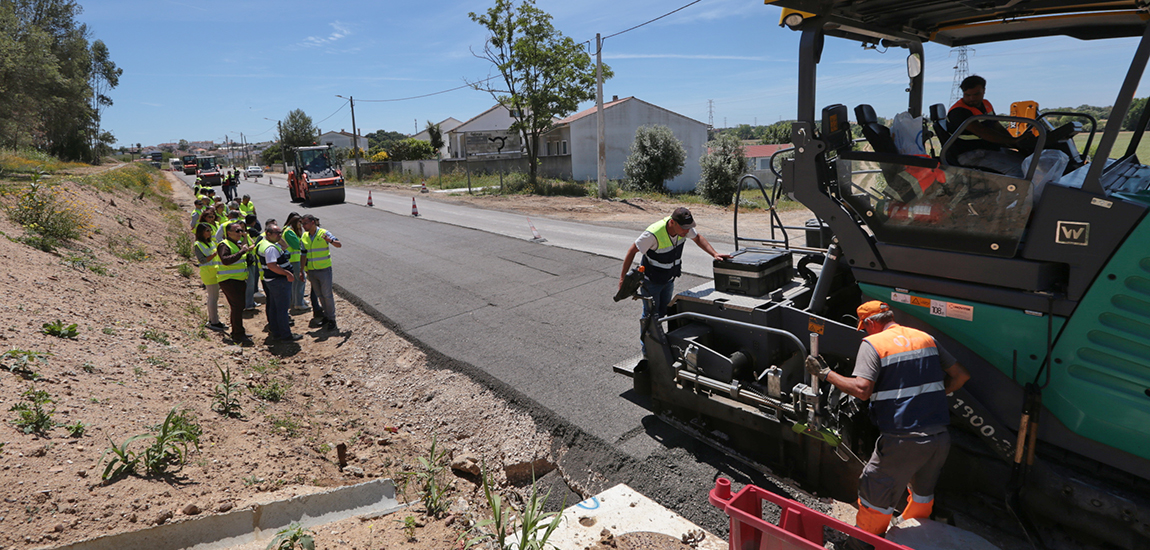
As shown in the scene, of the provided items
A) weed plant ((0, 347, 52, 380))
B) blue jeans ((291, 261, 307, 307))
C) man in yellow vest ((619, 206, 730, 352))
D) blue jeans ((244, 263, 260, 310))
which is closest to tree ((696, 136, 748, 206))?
blue jeans ((291, 261, 307, 307))

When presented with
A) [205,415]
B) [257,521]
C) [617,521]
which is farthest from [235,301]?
[617,521]

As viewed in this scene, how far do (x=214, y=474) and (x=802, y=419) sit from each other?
12.7 ft

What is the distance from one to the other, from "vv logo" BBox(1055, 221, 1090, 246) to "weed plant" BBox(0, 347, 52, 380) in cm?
700

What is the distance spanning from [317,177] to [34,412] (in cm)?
2495

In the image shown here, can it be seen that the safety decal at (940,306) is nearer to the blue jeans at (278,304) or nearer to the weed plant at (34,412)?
the weed plant at (34,412)

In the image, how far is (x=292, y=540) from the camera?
3.40 metres

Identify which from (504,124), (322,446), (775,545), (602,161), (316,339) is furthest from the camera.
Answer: (504,124)

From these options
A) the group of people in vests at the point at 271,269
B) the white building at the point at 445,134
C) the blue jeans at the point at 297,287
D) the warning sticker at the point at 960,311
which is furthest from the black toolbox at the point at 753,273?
the white building at the point at 445,134

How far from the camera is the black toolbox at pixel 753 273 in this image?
15.4 feet

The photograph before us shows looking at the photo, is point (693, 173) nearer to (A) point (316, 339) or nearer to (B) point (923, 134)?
(A) point (316, 339)

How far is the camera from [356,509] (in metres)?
4.15

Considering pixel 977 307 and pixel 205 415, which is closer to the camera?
pixel 977 307

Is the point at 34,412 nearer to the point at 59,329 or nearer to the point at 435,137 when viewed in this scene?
the point at 59,329

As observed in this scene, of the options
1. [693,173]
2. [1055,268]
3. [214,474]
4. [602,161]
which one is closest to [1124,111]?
[1055,268]
